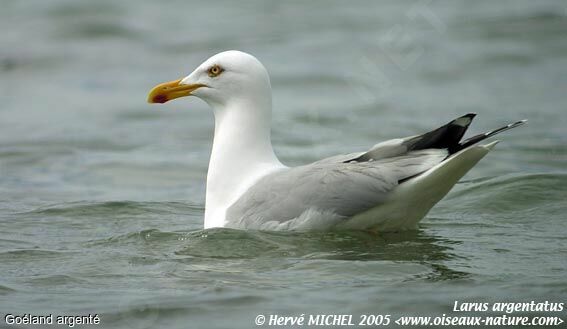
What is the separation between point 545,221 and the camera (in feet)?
23.6

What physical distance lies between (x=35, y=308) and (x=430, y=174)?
2.33 meters

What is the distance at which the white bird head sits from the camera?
694cm

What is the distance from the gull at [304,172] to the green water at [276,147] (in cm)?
17

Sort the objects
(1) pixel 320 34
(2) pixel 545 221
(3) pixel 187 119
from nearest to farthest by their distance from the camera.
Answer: (2) pixel 545 221 < (3) pixel 187 119 < (1) pixel 320 34

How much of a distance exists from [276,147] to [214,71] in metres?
4.02

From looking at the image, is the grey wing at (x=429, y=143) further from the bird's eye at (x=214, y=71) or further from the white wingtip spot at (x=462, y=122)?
the bird's eye at (x=214, y=71)

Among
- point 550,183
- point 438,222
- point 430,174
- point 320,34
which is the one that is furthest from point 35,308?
point 320,34

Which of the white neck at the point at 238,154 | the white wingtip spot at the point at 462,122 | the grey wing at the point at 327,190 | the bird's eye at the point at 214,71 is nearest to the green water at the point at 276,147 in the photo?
the grey wing at the point at 327,190

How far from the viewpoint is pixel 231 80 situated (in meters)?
6.95

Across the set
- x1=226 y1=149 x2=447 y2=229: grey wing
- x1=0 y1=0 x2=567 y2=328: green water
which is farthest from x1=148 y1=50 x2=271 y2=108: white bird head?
x1=0 y1=0 x2=567 y2=328: green water

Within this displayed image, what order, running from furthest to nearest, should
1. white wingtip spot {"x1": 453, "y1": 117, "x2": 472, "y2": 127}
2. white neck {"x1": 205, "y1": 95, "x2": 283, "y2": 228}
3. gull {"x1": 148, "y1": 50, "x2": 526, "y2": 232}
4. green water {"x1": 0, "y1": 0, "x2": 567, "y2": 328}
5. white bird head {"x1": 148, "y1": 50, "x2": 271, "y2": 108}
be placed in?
white bird head {"x1": 148, "y1": 50, "x2": 271, "y2": 108}
white neck {"x1": 205, "y1": 95, "x2": 283, "y2": 228}
gull {"x1": 148, "y1": 50, "x2": 526, "y2": 232}
white wingtip spot {"x1": 453, "y1": 117, "x2": 472, "y2": 127}
green water {"x1": 0, "y1": 0, "x2": 567, "y2": 328}

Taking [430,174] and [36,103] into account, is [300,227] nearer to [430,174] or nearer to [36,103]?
[430,174]

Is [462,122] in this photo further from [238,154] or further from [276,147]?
[276,147]

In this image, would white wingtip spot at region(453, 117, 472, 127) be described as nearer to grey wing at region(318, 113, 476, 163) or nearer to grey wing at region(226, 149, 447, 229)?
grey wing at region(318, 113, 476, 163)
